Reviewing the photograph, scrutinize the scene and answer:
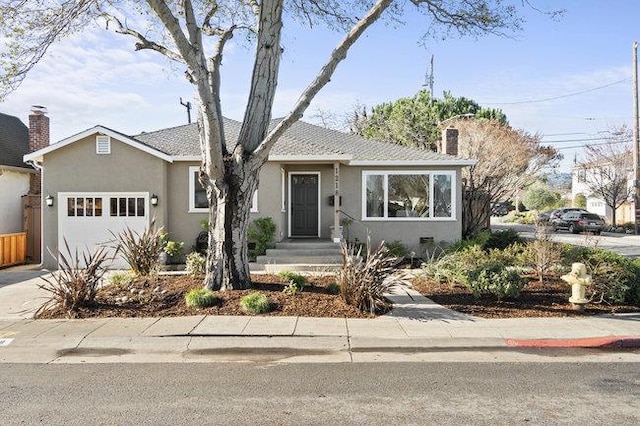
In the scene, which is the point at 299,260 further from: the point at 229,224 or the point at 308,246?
the point at 229,224

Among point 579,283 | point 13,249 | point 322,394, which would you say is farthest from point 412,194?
point 13,249

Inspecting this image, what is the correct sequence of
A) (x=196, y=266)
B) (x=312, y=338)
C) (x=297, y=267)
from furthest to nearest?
1. (x=297, y=267)
2. (x=196, y=266)
3. (x=312, y=338)

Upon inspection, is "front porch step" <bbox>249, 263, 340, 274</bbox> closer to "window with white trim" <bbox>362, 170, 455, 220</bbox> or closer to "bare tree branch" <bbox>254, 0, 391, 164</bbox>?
"window with white trim" <bbox>362, 170, 455, 220</bbox>

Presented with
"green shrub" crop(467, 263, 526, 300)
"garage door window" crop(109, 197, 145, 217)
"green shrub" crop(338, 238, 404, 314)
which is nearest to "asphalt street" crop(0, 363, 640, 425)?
"green shrub" crop(338, 238, 404, 314)

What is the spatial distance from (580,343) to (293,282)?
16.9 feet

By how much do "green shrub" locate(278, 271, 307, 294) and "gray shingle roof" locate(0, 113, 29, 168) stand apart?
1244 centimetres

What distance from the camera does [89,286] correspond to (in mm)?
8867

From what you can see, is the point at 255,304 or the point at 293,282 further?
the point at 293,282

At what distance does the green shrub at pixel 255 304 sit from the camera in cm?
853

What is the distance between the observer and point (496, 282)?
9.36 meters

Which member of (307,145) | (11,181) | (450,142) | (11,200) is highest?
(450,142)

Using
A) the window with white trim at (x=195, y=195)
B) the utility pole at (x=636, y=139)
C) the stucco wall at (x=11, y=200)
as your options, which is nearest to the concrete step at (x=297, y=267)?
the window with white trim at (x=195, y=195)

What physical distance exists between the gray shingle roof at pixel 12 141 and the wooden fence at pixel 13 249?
2.72 meters

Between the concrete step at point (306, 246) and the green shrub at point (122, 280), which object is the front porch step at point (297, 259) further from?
the green shrub at point (122, 280)
